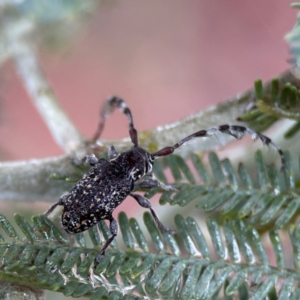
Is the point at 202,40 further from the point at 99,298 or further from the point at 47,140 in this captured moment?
the point at 99,298

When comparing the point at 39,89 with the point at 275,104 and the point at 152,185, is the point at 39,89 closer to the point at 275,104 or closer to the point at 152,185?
the point at 152,185

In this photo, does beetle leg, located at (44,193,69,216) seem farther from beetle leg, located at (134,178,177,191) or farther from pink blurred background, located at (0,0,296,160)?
pink blurred background, located at (0,0,296,160)

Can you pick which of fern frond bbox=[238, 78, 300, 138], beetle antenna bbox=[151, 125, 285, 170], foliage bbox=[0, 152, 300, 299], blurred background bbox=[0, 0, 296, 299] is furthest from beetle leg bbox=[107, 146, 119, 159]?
blurred background bbox=[0, 0, 296, 299]

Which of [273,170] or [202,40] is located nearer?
[273,170]

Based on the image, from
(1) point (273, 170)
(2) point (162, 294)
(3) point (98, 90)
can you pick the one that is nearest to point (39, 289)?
(2) point (162, 294)

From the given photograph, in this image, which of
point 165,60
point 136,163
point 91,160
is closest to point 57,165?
point 91,160
